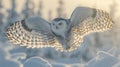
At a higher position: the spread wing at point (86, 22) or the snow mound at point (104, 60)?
the spread wing at point (86, 22)

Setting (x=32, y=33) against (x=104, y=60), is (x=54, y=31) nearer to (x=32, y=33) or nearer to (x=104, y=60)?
(x=32, y=33)

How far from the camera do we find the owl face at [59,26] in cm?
371

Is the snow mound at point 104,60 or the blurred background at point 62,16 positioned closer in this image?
the blurred background at point 62,16

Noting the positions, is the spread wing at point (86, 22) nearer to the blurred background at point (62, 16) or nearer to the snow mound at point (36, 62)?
the blurred background at point (62, 16)

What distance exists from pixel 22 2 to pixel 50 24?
0.26 meters

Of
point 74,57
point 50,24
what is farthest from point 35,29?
point 74,57

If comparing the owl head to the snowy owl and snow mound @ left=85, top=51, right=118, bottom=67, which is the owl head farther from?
snow mound @ left=85, top=51, right=118, bottom=67

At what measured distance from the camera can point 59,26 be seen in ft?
12.2

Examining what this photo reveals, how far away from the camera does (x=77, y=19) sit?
374 centimetres

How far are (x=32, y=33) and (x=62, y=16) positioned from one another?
251 millimetres

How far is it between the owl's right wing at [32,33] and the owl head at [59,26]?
1.5 inches

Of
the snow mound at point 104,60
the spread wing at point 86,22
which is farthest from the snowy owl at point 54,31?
the snow mound at point 104,60

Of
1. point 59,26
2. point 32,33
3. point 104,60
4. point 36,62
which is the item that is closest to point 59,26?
point 59,26

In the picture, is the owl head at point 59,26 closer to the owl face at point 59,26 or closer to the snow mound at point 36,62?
the owl face at point 59,26
